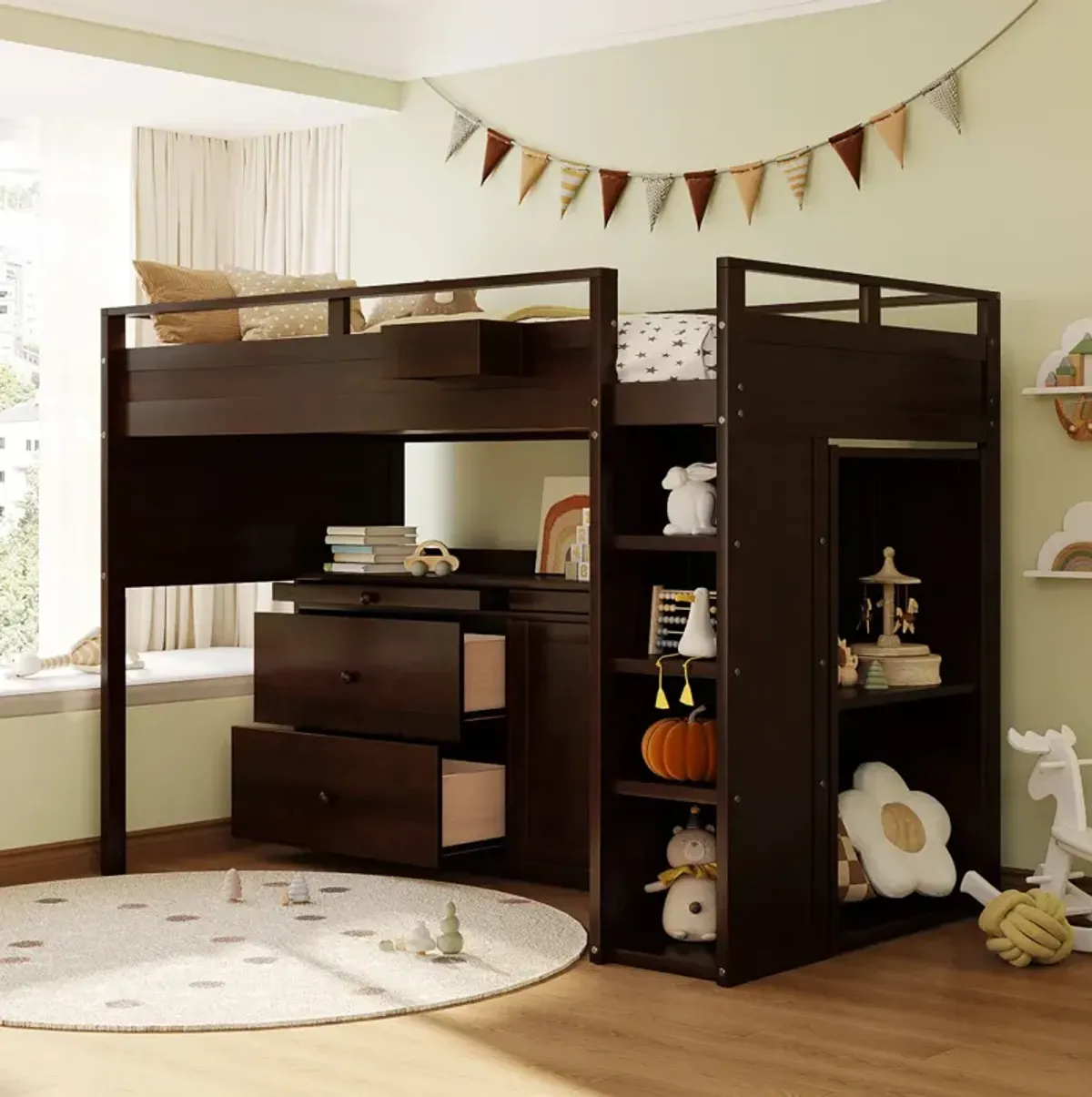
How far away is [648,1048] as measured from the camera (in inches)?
127

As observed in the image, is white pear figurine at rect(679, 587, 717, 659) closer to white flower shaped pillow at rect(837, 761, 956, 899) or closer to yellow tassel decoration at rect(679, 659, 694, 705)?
yellow tassel decoration at rect(679, 659, 694, 705)

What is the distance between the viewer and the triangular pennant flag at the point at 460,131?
547 centimetres

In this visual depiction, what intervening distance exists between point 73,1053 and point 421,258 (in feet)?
9.74

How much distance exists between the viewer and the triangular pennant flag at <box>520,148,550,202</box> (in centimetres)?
531

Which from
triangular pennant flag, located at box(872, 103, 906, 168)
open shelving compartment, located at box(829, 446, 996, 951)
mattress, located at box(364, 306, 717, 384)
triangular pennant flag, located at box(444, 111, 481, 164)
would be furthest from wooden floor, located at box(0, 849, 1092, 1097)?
triangular pennant flag, located at box(444, 111, 481, 164)

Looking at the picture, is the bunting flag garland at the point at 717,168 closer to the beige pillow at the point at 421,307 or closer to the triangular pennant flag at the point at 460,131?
the triangular pennant flag at the point at 460,131

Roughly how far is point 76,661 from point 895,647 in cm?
223

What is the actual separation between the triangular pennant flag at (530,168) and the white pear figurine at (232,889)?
6.80ft

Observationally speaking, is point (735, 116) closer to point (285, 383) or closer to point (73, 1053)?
point (285, 383)

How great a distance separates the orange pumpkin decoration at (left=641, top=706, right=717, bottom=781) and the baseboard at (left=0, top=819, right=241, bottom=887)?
1680 millimetres

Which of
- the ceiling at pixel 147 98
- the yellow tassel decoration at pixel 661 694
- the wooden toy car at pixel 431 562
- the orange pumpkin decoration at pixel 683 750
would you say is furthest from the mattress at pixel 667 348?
the ceiling at pixel 147 98

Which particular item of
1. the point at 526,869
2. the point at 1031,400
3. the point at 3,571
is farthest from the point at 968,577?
the point at 3,571

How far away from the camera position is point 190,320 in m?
4.78

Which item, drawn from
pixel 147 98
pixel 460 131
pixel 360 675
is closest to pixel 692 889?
pixel 360 675
